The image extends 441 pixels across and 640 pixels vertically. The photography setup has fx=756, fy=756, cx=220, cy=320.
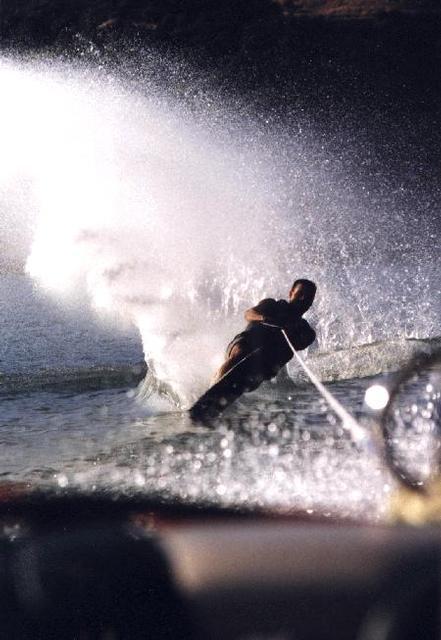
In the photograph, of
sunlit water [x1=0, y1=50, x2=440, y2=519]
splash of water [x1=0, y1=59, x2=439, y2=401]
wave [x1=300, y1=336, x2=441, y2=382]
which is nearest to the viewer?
sunlit water [x1=0, y1=50, x2=440, y2=519]

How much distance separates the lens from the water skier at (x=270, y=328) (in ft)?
17.4

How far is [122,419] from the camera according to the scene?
5.50 metres

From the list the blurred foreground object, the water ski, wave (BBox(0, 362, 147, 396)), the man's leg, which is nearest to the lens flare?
the blurred foreground object

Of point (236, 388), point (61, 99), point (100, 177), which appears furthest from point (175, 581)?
point (61, 99)

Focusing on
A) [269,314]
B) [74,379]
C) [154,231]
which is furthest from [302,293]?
[154,231]

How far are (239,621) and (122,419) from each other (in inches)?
118

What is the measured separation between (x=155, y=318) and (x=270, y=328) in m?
2.30

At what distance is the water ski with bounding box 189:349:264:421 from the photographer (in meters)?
5.22

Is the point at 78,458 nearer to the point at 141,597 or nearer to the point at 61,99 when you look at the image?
the point at 141,597

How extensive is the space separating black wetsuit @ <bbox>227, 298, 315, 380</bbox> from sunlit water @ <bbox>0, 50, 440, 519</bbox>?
41 centimetres

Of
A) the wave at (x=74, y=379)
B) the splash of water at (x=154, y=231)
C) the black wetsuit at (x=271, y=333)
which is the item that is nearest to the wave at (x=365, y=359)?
the splash of water at (x=154, y=231)

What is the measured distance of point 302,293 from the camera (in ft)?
17.4

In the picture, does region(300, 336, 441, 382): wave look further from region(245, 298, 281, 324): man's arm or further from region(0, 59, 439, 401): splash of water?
region(245, 298, 281, 324): man's arm

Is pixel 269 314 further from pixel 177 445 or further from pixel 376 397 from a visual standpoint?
pixel 376 397
